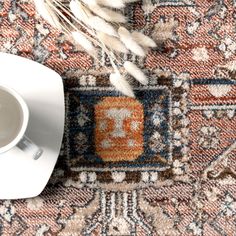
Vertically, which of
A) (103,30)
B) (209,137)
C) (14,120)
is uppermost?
(103,30)

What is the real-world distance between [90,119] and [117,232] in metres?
0.21

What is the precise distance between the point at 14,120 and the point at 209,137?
0.36m

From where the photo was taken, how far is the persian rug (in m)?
0.94

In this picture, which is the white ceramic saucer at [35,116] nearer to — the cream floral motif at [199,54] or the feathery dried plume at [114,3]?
the feathery dried plume at [114,3]

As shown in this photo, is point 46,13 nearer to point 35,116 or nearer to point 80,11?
point 80,11

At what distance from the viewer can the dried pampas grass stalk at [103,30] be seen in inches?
33.4

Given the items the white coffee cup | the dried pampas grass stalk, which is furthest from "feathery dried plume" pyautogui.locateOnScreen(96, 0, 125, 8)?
the white coffee cup

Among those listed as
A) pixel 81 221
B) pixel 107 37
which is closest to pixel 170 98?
pixel 107 37

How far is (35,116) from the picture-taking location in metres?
0.86

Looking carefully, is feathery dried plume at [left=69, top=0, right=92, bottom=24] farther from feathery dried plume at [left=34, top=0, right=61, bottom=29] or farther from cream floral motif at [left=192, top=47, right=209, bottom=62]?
cream floral motif at [left=192, top=47, right=209, bottom=62]

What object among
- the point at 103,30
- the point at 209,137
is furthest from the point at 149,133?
the point at 103,30

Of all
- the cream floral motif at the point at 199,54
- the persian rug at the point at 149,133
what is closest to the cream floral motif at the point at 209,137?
the persian rug at the point at 149,133

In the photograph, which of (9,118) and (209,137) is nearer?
(9,118)

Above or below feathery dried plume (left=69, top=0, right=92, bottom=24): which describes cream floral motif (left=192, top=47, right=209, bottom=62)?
below
